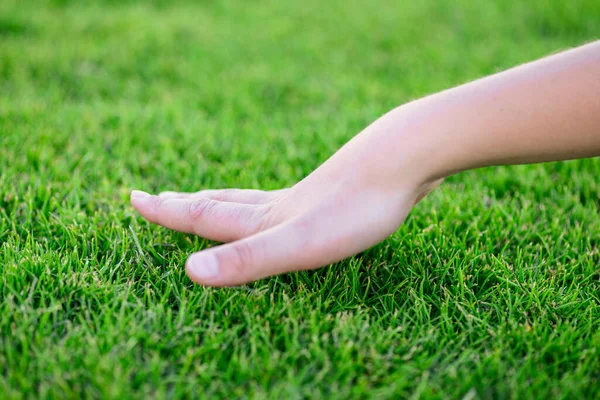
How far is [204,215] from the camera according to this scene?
1.48 metres

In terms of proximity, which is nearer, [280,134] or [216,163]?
[216,163]

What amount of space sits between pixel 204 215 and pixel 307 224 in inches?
13.8

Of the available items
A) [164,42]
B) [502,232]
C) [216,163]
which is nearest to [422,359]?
[502,232]

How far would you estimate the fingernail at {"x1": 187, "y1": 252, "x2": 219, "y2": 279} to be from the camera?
121cm

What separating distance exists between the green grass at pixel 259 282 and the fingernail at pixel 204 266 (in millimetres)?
99

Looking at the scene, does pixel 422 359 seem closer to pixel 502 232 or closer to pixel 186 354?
pixel 186 354

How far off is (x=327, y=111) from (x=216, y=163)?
0.84m

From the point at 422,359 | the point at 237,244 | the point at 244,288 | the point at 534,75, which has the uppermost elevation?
the point at 534,75

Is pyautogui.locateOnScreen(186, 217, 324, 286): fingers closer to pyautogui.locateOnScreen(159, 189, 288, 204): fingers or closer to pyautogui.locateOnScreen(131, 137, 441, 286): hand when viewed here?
pyautogui.locateOnScreen(131, 137, 441, 286): hand

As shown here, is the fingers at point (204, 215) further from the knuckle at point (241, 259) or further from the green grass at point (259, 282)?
the knuckle at point (241, 259)

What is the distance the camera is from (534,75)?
4.17 ft

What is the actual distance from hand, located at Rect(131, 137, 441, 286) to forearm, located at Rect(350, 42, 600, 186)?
91 millimetres

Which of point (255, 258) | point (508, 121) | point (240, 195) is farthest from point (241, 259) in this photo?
point (508, 121)

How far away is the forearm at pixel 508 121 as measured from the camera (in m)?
1.23
